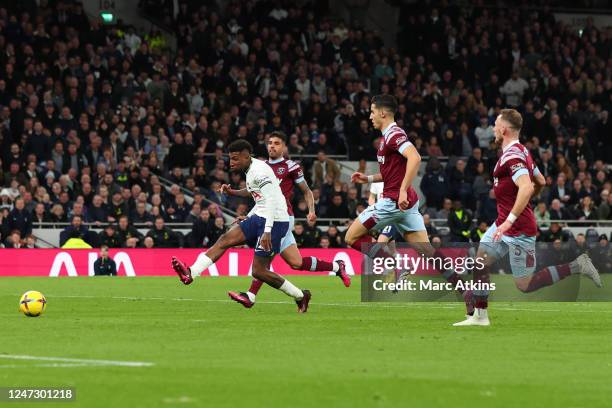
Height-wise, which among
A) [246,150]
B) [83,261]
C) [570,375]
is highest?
[246,150]

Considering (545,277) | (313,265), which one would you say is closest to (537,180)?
(545,277)

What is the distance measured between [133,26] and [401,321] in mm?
24988

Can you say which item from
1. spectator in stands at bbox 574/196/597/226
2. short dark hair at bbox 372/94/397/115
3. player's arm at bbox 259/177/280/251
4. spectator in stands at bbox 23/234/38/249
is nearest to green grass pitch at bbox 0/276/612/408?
player's arm at bbox 259/177/280/251

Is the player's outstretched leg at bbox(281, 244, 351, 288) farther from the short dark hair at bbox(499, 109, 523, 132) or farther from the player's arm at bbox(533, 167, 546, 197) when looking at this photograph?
the short dark hair at bbox(499, 109, 523, 132)

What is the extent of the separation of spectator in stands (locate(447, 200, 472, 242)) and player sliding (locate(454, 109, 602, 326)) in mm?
18859

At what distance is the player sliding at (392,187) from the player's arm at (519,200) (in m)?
2.12

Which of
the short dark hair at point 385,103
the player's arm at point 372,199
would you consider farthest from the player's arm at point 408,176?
the player's arm at point 372,199

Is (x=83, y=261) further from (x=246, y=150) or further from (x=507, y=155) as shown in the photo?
(x=507, y=155)

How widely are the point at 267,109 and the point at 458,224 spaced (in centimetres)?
638

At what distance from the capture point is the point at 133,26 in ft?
129

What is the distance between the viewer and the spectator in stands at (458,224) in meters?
34.2

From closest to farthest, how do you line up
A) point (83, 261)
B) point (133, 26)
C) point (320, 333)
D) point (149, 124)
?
point (320, 333)
point (83, 261)
point (149, 124)
point (133, 26)

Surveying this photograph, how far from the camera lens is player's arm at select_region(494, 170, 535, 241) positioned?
1423cm

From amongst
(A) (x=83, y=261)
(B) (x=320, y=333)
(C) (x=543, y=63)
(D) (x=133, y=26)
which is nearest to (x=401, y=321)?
(B) (x=320, y=333)
